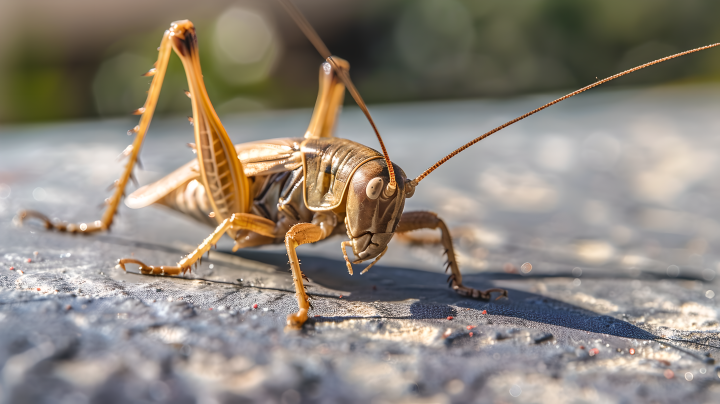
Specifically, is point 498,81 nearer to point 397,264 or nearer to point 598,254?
point 598,254

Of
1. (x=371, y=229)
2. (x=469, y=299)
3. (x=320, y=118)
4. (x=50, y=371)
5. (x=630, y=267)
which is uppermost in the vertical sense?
(x=320, y=118)

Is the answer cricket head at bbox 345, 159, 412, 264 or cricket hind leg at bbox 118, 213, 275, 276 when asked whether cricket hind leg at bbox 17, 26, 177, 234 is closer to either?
cricket hind leg at bbox 118, 213, 275, 276

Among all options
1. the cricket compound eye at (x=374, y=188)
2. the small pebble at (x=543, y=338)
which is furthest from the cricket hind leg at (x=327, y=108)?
the small pebble at (x=543, y=338)

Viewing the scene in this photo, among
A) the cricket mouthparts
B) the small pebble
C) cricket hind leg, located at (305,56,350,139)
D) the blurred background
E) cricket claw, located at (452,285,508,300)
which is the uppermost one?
the blurred background

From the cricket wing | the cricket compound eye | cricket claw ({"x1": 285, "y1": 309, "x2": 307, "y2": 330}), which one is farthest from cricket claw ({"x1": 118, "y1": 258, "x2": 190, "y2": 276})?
the cricket compound eye

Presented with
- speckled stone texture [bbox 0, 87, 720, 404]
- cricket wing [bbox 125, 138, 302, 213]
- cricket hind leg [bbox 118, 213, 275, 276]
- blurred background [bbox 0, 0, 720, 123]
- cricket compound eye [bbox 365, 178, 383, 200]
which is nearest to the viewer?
speckled stone texture [bbox 0, 87, 720, 404]

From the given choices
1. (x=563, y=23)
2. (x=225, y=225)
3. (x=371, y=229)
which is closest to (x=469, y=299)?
(x=371, y=229)

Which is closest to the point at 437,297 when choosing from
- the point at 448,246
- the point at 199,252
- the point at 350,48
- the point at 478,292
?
the point at 478,292
